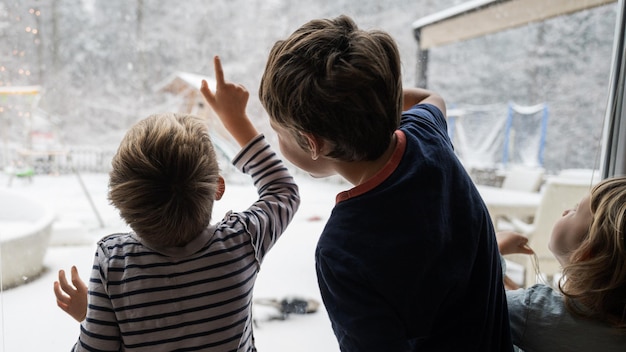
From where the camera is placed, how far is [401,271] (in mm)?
632

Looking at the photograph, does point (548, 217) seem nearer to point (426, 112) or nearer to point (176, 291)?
point (426, 112)

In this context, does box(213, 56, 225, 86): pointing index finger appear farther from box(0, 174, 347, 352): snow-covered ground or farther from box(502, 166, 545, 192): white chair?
box(502, 166, 545, 192): white chair

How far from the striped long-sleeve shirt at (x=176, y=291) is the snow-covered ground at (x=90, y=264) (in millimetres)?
308

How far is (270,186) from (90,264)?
1.52ft

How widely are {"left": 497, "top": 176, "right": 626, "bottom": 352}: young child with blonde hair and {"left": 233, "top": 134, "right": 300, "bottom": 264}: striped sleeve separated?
1.46 feet

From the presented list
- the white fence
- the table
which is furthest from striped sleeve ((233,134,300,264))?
the table

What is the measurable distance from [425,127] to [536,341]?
455 mm

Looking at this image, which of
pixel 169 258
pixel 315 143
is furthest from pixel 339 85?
pixel 169 258

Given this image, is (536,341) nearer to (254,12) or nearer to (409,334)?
(409,334)

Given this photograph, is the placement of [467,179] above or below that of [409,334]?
above

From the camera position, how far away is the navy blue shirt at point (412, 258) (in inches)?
24.3

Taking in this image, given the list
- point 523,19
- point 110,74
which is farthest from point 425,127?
point 523,19

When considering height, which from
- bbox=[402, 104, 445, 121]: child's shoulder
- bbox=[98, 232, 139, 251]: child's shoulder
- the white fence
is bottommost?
bbox=[98, 232, 139, 251]: child's shoulder

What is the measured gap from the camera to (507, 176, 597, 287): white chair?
57.3 inches
